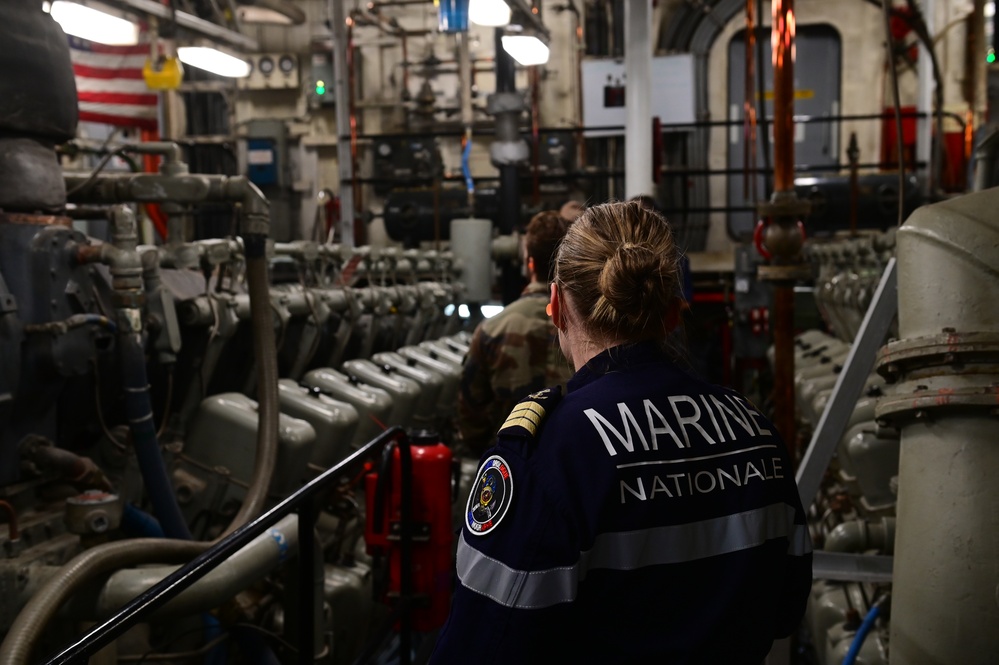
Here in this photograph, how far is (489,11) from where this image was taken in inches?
250

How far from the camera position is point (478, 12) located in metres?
6.34

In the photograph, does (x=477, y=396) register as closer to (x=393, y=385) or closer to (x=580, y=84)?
(x=393, y=385)

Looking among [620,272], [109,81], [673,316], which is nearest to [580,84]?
[109,81]

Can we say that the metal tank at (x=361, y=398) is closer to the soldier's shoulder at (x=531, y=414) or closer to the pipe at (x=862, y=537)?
the pipe at (x=862, y=537)

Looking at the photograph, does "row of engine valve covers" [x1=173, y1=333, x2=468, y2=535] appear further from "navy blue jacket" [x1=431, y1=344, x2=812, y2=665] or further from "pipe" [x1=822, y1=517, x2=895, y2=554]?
"navy blue jacket" [x1=431, y1=344, x2=812, y2=665]

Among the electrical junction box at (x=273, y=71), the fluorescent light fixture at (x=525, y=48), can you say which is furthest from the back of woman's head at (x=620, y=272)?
the electrical junction box at (x=273, y=71)

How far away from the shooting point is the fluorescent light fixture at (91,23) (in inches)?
206

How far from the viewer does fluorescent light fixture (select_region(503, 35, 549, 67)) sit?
6.96m

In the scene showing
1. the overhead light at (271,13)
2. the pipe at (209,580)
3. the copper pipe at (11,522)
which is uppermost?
the overhead light at (271,13)

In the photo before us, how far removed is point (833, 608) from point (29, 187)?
2.99 m

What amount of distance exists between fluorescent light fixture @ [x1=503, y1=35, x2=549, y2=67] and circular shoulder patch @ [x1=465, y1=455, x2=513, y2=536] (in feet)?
20.0

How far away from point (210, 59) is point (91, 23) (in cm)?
210

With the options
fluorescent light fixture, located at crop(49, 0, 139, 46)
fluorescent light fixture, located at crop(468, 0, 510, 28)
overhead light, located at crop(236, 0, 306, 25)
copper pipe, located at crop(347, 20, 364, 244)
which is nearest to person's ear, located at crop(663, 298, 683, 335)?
fluorescent light fixture, located at crop(49, 0, 139, 46)

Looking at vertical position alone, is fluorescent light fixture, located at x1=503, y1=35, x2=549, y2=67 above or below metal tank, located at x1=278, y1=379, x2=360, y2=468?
above
